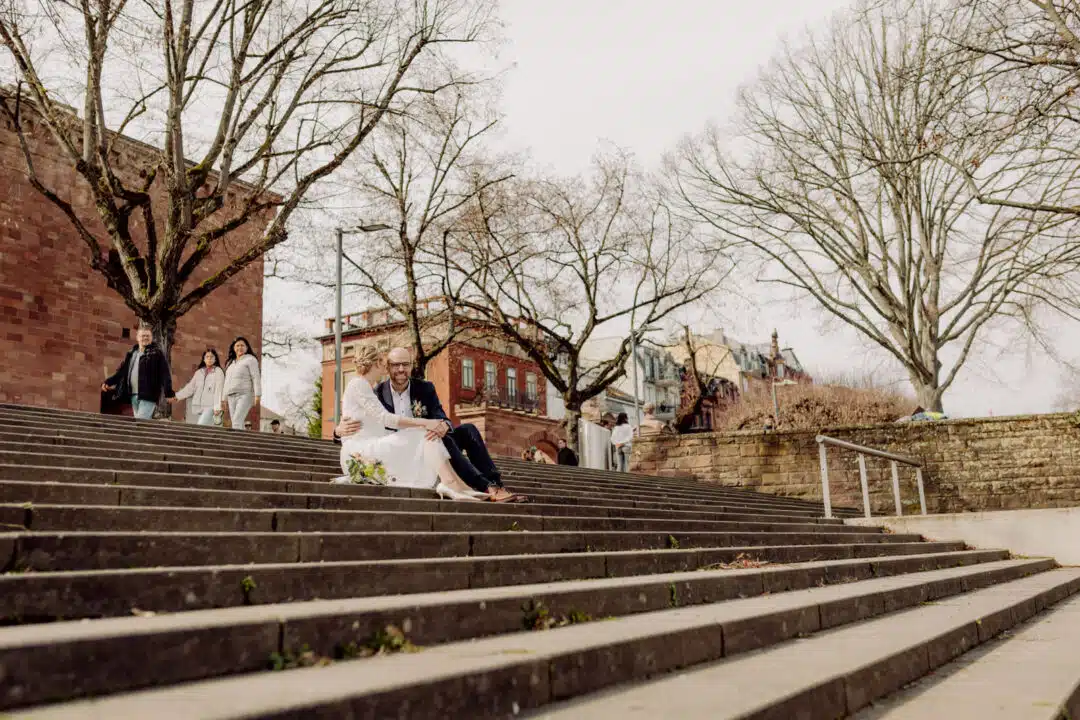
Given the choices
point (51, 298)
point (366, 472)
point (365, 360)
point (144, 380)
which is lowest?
point (366, 472)

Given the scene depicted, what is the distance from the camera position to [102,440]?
7.82 m

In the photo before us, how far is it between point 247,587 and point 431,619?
742mm

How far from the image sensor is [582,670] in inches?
117

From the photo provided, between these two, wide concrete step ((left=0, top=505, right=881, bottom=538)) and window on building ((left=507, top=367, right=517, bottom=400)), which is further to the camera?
window on building ((left=507, top=367, right=517, bottom=400))

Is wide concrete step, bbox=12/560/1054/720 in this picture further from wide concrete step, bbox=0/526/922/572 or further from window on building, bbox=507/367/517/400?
window on building, bbox=507/367/517/400

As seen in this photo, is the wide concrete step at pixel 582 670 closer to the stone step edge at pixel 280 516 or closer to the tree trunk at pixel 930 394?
the stone step edge at pixel 280 516

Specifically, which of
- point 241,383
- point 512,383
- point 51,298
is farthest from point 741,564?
point 512,383

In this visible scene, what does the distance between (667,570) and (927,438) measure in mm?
12807

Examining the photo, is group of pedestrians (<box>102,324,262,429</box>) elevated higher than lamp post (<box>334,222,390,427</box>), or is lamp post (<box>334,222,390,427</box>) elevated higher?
lamp post (<box>334,222,390,427</box>)

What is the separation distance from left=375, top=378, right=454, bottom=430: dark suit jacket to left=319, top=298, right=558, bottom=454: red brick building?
28.5 meters

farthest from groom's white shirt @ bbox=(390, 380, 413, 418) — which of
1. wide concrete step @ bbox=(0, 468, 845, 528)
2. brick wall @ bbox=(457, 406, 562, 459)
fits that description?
brick wall @ bbox=(457, 406, 562, 459)

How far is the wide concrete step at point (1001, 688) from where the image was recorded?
320 cm

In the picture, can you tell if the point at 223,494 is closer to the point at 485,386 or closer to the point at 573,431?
the point at 573,431

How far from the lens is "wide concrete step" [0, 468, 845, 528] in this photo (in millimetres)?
4566
